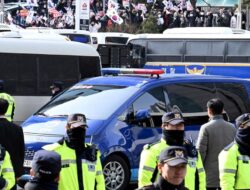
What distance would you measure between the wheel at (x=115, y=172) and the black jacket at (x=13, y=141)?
2594mm

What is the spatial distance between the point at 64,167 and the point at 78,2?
29.5m

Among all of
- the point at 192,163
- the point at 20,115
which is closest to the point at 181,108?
the point at 192,163

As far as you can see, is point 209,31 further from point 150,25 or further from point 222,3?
point 222,3

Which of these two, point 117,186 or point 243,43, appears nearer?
point 117,186

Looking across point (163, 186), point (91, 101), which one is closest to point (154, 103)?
point (91, 101)

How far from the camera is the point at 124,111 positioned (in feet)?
37.7

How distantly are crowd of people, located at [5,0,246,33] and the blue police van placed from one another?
28975 mm

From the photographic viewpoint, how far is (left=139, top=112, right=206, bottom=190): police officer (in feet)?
22.3

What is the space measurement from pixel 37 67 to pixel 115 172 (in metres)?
8.45

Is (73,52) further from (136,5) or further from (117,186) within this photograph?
(136,5)

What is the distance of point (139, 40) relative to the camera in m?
32.1

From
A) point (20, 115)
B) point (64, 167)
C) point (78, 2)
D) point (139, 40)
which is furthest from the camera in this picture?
point (78, 2)

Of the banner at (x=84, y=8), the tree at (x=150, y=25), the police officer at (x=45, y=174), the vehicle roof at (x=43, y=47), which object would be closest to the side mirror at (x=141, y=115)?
the police officer at (x=45, y=174)

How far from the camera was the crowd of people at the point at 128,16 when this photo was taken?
138 feet
